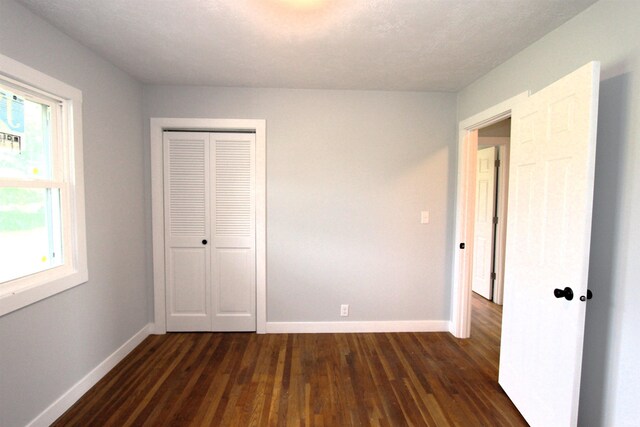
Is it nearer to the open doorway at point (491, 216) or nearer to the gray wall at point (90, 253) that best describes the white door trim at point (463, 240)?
the open doorway at point (491, 216)

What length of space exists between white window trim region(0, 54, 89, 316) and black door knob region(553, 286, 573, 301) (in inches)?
114

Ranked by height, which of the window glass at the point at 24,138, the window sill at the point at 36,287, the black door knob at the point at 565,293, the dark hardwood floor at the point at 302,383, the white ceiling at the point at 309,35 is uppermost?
the white ceiling at the point at 309,35

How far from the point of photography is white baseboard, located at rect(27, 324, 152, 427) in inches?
66.1

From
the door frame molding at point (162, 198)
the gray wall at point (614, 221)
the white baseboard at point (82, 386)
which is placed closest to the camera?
the gray wall at point (614, 221)

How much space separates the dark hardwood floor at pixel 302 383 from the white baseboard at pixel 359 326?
0.23 feet

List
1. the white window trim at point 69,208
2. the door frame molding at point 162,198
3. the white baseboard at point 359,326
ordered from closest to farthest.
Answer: the white window trim at point 69,208, the door frame molding at point 162,198, the white baseboard at point 359,326

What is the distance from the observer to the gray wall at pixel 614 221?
1321 mm

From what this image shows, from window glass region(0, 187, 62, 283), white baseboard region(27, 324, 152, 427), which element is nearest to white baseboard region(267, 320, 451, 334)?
white baseboard region(27, 324, 152, 427)

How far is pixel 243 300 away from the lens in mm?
2891

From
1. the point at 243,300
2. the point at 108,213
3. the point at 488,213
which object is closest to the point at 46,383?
the point at 108,213

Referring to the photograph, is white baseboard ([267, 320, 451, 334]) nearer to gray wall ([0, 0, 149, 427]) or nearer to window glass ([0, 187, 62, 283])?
gray wall ([0, 0, 149, 427])

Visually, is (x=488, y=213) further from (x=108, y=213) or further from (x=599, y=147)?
(x=108, y=213)

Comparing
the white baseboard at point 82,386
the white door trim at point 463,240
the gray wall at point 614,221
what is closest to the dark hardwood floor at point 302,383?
the white baseboard at point 82,386

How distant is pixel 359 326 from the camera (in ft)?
9.59
